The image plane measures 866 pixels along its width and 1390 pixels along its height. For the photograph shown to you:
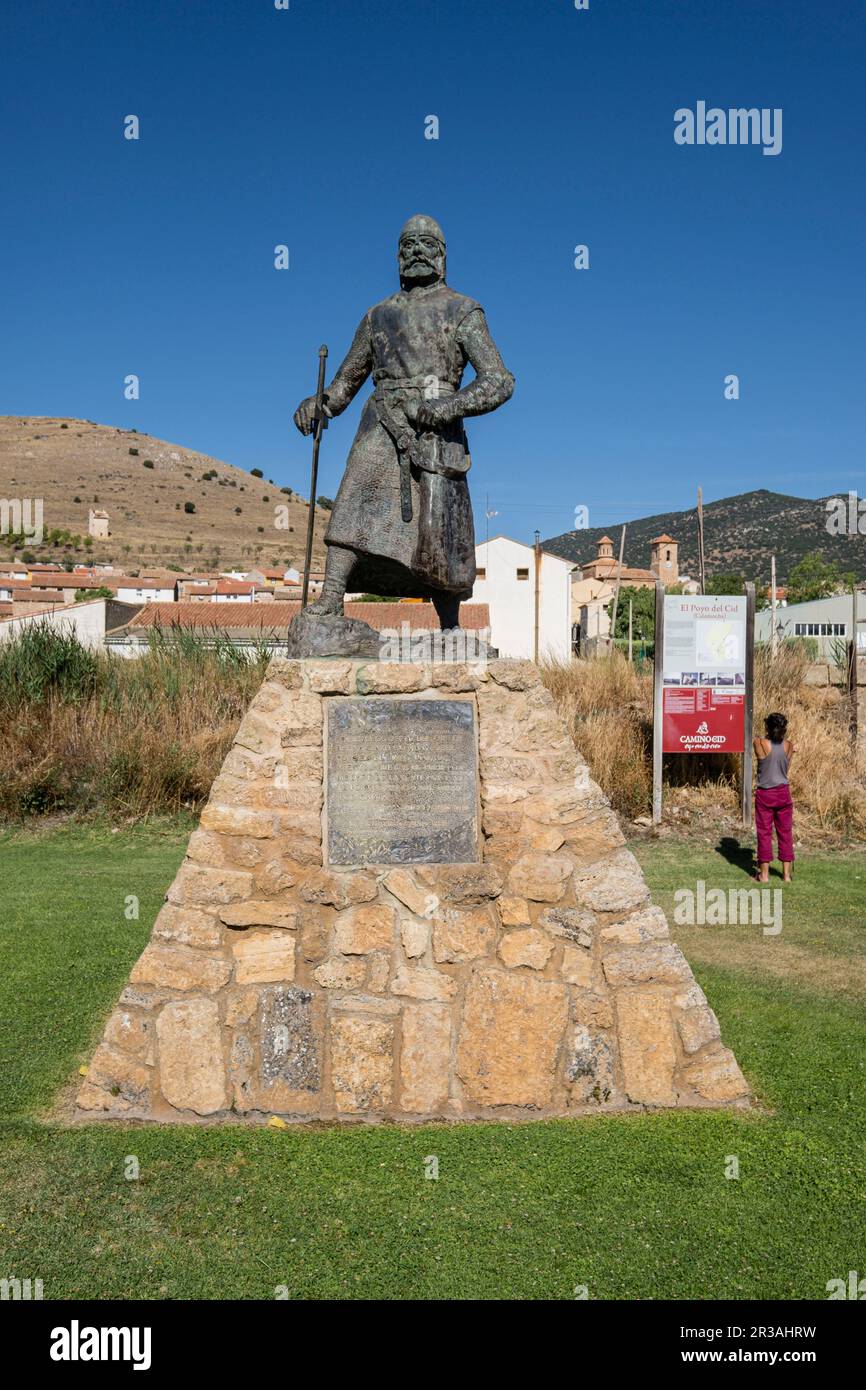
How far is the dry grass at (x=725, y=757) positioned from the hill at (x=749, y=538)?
51.0 metres

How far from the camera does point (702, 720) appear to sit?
9820mm

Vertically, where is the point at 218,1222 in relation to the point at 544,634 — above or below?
below

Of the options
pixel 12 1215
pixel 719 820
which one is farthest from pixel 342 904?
pixel 719 820

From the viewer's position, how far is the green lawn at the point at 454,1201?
3.00 metres

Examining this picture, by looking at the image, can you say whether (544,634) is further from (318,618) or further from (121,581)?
(318,618)

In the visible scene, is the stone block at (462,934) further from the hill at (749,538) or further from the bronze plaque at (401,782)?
the hill at (749,538)

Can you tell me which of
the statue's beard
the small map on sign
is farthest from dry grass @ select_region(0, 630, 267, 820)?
the statue's beard

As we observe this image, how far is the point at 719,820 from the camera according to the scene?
33.9 feet

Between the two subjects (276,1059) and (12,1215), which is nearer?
(12,1215)

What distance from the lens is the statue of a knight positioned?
13.9ft

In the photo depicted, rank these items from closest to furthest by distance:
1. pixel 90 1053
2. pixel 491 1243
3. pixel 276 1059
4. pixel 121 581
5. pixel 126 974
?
pixel 491 1243 < pixel 276 1059 < pixel 90 1053 < pixel 126 974 < pixel 121 581
